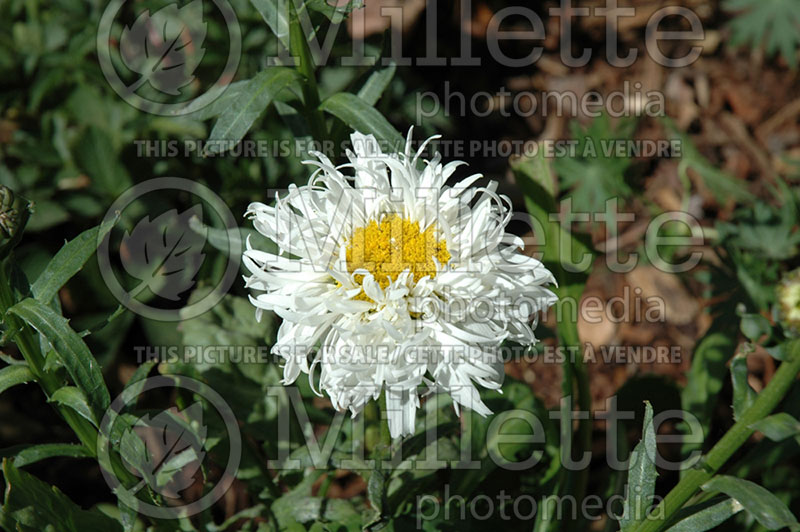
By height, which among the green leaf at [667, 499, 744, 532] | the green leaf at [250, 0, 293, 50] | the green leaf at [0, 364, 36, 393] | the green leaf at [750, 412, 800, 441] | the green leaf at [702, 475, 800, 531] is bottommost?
the green leaf at [667, 499, 744, 532]

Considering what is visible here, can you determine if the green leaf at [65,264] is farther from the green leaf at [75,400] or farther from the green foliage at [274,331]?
the green leaf at [75,400]

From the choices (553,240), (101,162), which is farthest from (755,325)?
(101,162)

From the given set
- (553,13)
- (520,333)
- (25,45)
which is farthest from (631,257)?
(25,45)

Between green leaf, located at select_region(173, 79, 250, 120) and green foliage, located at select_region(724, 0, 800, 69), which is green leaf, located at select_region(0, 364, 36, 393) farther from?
green foliage, located at select_region(724, 0, 800, 69)

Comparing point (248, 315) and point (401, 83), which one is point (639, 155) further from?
point (248, 315)

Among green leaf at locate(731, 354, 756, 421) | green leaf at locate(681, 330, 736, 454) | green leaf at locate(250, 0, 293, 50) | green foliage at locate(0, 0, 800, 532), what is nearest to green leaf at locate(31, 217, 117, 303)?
green foliage at locate(0, 0, 800, 532)
